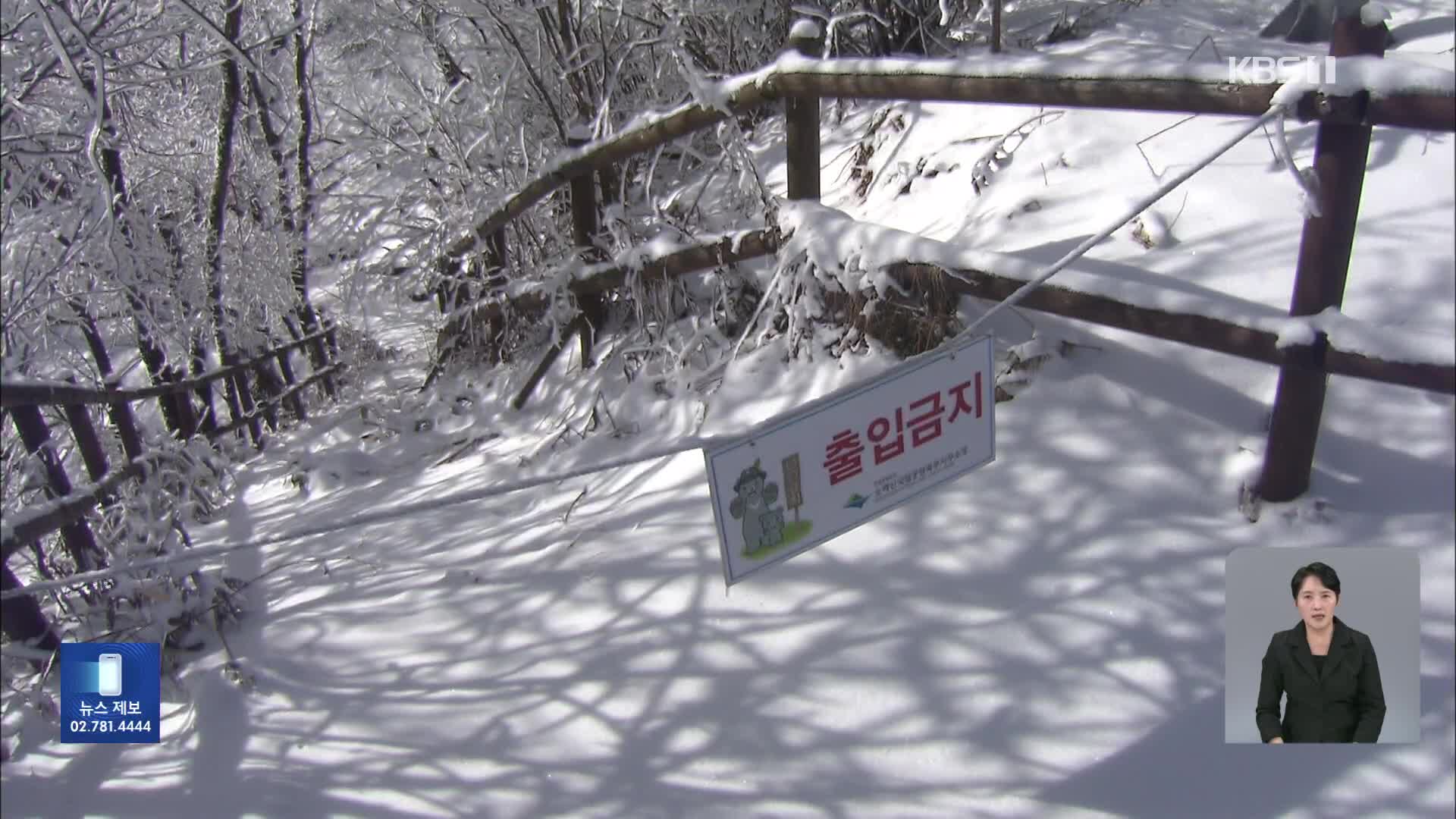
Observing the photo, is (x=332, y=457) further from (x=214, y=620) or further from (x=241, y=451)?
(x=214, y=620)

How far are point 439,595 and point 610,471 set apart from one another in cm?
76

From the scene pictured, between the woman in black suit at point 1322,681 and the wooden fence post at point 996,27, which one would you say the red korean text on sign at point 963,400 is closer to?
the woman in black suit at point 1322,681

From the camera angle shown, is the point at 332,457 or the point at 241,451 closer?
the point at 332,457

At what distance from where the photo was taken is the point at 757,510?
2.05 m

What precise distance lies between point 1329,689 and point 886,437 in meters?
0.99

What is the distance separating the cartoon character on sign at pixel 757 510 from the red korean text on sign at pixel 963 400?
0.46m

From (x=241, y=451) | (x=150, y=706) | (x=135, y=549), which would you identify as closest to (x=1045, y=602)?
(x=150, y=706)

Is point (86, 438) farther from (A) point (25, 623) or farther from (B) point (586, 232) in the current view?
(B) point (586, 232)

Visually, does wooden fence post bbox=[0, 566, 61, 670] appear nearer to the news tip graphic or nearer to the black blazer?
the news tip graphic

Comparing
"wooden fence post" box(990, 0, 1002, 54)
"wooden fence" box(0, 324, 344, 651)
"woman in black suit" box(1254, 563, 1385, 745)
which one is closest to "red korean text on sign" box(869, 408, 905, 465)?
"woman in black suit" box(1254, 563, 1385, 745)

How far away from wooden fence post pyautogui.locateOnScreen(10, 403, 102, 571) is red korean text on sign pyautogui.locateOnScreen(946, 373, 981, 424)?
3.02 m

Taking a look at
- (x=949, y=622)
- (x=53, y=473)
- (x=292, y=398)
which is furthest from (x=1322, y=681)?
(x=292, y=398)

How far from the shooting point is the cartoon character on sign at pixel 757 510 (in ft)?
6.62

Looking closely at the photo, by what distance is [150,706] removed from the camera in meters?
2.81
